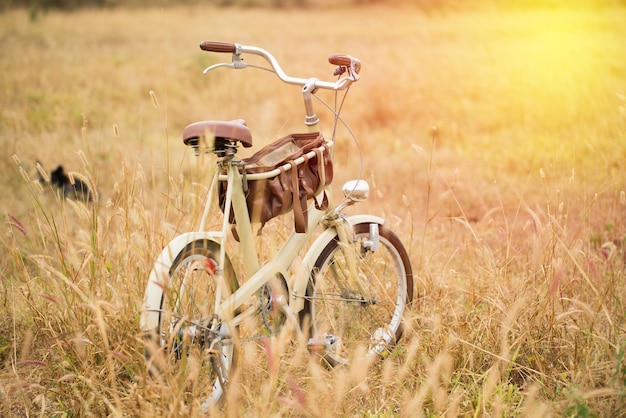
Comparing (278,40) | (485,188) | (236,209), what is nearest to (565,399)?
(236,209)

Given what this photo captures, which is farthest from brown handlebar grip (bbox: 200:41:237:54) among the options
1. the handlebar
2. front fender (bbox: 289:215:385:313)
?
front fender (bbox: 289:215:385:313)

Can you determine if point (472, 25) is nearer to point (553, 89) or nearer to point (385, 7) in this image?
point (385, 7)

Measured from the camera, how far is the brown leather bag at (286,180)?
3025 millimetres

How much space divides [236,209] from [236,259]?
1.24 metres

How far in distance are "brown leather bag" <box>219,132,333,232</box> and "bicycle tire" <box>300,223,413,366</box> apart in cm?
38

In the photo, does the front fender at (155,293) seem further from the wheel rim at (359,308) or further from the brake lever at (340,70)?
the brake lever at (340,70)

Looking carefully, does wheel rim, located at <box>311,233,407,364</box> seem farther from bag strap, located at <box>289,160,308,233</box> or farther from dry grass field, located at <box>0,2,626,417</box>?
bag strap, located at <box>289,160,308,233</box>

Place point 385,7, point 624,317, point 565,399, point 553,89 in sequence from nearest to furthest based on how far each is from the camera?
point 565,399, point 624,317, point 553,89, point 385,7

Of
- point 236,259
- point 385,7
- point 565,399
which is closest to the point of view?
point 565,399

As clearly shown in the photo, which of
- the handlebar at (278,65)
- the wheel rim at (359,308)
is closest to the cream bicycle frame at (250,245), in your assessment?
the handlebar at (278,65)

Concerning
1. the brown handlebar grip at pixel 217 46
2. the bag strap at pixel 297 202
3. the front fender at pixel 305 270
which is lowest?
the front fender at pixel 305 270

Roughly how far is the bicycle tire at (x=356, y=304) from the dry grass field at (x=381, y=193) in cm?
12

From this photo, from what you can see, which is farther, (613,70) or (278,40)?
(278,40)

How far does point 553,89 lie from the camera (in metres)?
9.32
